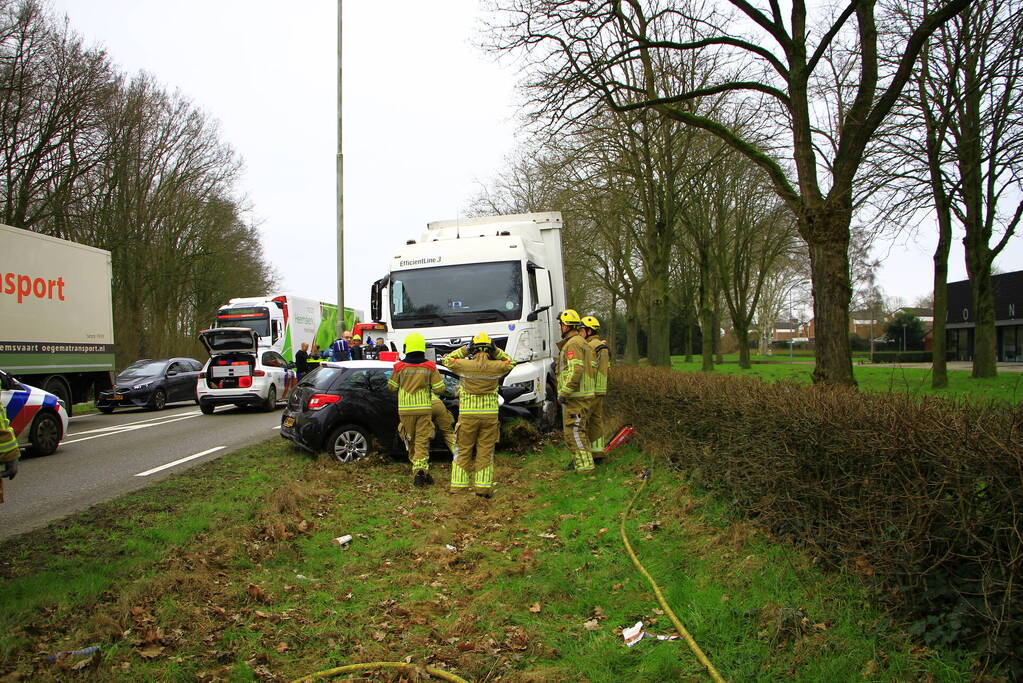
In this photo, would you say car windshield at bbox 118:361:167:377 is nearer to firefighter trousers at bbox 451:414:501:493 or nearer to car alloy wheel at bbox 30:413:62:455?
car alloy wheel at bbox 30:413:62:455

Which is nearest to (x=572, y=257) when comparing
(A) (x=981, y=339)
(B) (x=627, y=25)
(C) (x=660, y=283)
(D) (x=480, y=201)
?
(C) (x=660, y=283)

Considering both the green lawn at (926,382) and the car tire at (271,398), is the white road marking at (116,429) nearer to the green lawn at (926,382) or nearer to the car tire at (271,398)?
the car tire at (271,398)

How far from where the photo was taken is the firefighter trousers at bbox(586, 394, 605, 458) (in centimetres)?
978

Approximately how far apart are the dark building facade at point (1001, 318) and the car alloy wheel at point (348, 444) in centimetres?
3975

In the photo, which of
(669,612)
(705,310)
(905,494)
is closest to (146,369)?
(669,612)

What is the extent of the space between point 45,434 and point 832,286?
477 inches

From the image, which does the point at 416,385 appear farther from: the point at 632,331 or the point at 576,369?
the point at 632,331

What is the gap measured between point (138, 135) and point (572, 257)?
1895 cm

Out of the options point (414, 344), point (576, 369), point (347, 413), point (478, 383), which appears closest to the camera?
point (478, 383)

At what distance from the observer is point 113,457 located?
11.4 meters

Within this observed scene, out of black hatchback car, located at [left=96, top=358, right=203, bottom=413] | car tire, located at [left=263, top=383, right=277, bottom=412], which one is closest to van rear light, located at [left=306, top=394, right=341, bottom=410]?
car tire, located at [left=263, top=383, right=277, bottom=412]

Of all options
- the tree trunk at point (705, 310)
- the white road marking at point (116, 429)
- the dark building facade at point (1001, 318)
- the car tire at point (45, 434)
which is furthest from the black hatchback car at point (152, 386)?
the dark building facade at point (1001, 318)

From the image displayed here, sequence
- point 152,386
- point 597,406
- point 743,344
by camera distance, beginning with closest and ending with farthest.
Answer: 1. point 597,406
2. point 152,386
3. point 743,344

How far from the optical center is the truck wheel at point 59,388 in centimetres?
1592
